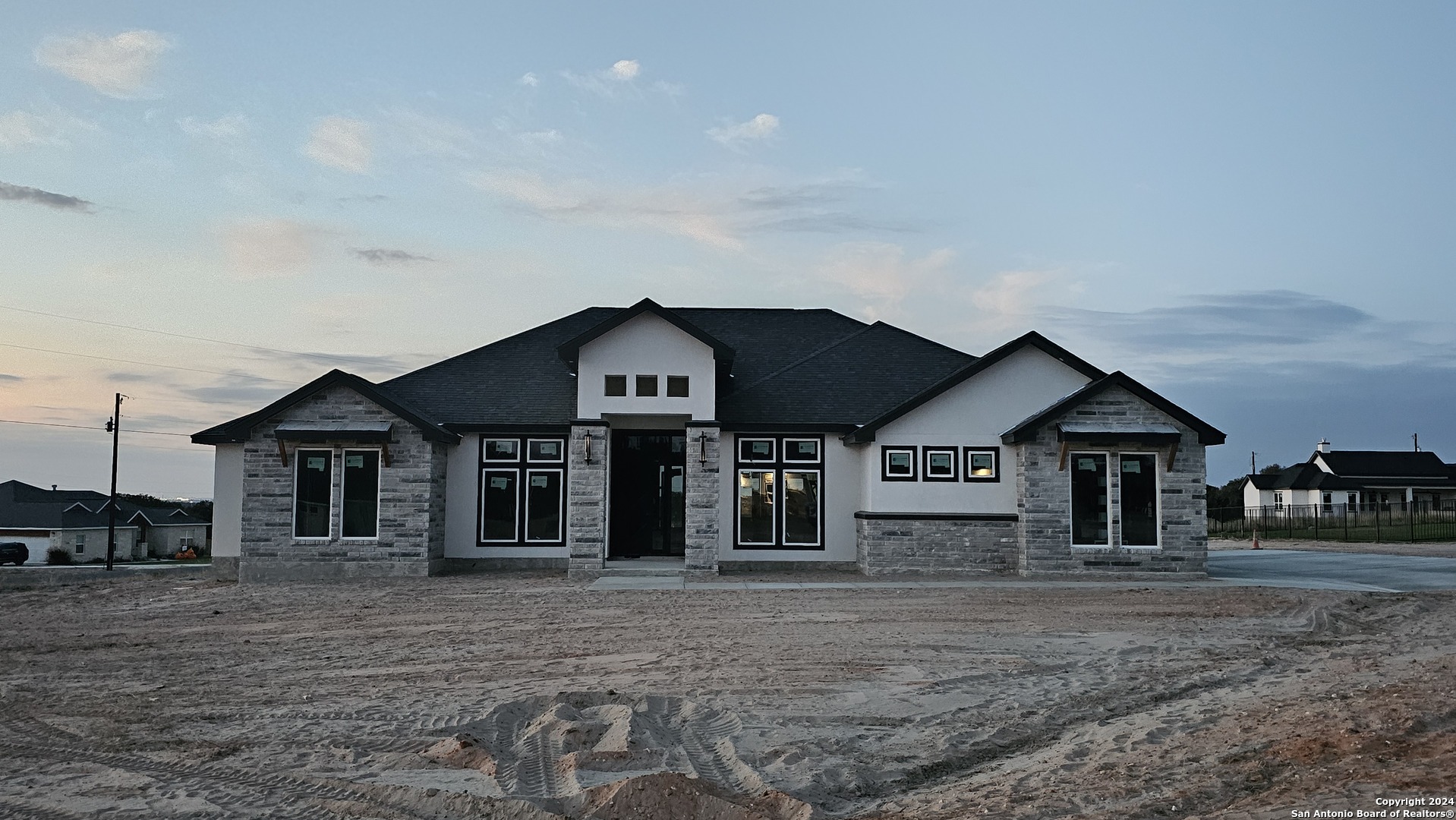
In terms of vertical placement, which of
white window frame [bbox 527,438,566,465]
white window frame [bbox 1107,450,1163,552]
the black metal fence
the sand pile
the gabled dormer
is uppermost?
the gabled dormer

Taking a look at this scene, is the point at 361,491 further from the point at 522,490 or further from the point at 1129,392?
the point at 1129,392

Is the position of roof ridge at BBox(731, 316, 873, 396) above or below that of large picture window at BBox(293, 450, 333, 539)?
above

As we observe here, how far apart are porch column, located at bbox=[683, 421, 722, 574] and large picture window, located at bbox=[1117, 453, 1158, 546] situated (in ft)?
25.6

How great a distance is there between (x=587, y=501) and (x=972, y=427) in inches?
309

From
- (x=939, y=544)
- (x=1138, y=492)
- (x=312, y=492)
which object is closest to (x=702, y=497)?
(x=939, y=544)

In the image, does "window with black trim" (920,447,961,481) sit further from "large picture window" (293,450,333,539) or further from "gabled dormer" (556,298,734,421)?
"large picture window" (293,450,333,539)

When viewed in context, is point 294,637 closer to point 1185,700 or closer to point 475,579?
point 475,579

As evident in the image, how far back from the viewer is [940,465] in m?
20.0

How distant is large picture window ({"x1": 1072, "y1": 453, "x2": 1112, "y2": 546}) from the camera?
19172 millimetres

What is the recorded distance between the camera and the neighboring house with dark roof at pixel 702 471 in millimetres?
19141

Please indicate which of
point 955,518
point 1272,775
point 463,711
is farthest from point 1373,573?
point 463,711

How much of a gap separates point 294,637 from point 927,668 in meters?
7.74

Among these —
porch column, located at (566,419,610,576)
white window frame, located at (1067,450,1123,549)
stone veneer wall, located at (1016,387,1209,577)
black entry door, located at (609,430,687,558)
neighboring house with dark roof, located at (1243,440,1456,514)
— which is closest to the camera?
stone veneer wall, located at (1016,387,1209,577)

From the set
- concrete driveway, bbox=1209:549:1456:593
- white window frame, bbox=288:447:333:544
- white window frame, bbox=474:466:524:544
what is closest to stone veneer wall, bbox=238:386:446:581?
white window frame, bbox=288:447:333:544
